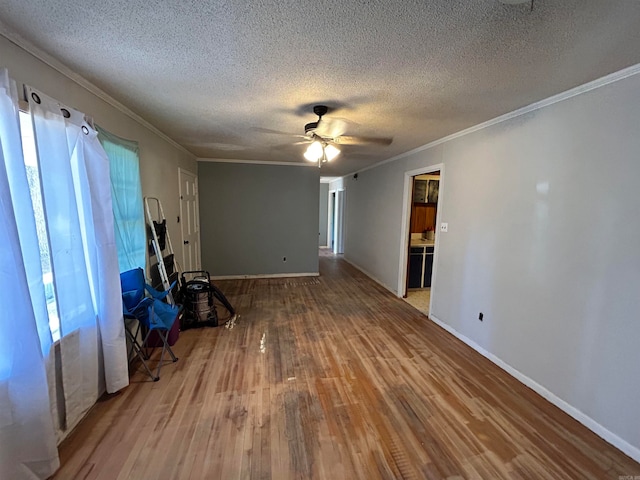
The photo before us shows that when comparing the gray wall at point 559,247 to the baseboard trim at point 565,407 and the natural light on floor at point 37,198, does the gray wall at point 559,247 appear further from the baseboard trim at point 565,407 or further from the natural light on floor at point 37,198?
the natural light on floor at point 37,198

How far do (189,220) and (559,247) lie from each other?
464 centimetres

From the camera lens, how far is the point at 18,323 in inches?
50.7

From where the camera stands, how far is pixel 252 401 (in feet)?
6.87

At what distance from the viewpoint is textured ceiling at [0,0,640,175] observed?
3.97 feet

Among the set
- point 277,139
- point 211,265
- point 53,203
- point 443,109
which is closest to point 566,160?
point 443,109

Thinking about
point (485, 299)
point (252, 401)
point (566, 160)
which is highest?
point (566, 160)

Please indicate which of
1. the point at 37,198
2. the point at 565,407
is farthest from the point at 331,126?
the point at 565,407

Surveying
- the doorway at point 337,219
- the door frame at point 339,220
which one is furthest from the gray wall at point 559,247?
the doorway at point 337,219

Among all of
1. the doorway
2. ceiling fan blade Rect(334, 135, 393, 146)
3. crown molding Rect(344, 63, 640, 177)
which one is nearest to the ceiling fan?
ceiling fan blade Rect(334, 135, 393, 146)

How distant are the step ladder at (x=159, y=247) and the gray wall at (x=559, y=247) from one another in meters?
3.29

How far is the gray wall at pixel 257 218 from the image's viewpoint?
17.4 feet

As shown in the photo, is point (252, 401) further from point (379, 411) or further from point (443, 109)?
point (443, 109)

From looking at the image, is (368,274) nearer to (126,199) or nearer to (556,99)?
(556,99)

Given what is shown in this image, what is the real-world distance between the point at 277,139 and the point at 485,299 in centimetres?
301
